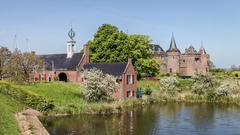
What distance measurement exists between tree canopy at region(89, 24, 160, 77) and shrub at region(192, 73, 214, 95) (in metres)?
11.6

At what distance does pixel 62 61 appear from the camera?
61.9 metres

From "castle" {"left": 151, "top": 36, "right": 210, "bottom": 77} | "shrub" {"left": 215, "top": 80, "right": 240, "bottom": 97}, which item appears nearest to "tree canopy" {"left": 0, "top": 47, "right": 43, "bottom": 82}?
"shrub" {"left": 215, "top": 80, "right": 240, "bottom": 97}

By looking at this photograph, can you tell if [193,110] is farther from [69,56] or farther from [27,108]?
[69,56]

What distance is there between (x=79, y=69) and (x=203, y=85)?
1943 cm

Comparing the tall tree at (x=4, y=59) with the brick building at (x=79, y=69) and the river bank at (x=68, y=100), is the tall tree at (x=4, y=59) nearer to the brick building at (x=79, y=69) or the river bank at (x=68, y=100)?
the river bank at (x=68, y=100)

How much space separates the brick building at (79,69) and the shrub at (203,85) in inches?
432

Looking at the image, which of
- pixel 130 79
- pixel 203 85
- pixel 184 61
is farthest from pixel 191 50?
pixel 130 79

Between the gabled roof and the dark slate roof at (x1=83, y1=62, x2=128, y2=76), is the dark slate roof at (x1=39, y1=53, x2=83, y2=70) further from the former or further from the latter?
the gabled roof

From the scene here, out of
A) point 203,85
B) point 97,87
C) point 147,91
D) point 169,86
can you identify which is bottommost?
point 147,91

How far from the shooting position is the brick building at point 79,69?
5053 centimetres

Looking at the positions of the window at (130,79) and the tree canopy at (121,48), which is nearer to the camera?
the window at (130,79)

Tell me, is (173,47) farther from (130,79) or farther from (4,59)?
(4,59)

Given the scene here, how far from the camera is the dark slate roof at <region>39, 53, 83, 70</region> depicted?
5916 cm

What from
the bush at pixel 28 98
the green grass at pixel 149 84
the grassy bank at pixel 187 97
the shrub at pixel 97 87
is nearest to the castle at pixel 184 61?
the green grass at pixel 149 84
